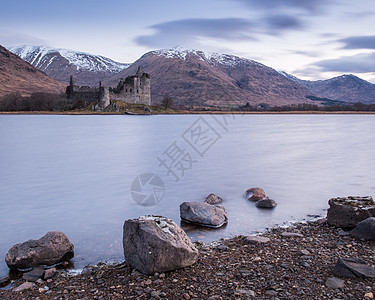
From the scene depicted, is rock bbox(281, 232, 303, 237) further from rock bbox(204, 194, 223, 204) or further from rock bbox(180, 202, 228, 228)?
rock bbox(204, 194, 223, 204)

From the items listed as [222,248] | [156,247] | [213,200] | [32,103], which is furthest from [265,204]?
[32,103]

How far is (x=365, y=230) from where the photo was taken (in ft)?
21.6

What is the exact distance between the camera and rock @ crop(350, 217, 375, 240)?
21.3 ft

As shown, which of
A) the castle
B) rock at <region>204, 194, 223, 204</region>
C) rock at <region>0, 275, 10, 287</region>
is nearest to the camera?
rock at <region>0, 275, 10, 287</region>

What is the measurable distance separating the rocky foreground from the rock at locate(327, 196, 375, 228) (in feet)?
3.02

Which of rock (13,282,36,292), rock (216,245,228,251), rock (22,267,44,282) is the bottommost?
rock (22,267,44,282)

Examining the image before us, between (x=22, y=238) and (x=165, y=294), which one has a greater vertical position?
(x=165, y=294)

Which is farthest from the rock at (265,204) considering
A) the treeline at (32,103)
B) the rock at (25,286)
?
the treeline at (32,103)

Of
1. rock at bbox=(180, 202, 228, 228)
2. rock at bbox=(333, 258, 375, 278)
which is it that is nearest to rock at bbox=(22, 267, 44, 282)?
rock at bbox=(180, 202, 228, 228)

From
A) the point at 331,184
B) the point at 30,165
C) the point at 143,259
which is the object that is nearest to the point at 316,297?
the point at 143,259

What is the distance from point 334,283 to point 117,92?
7545 centimetres

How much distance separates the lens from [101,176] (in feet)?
52.6

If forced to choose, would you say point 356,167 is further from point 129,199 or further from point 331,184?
point 129,199

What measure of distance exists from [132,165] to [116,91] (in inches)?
2362
